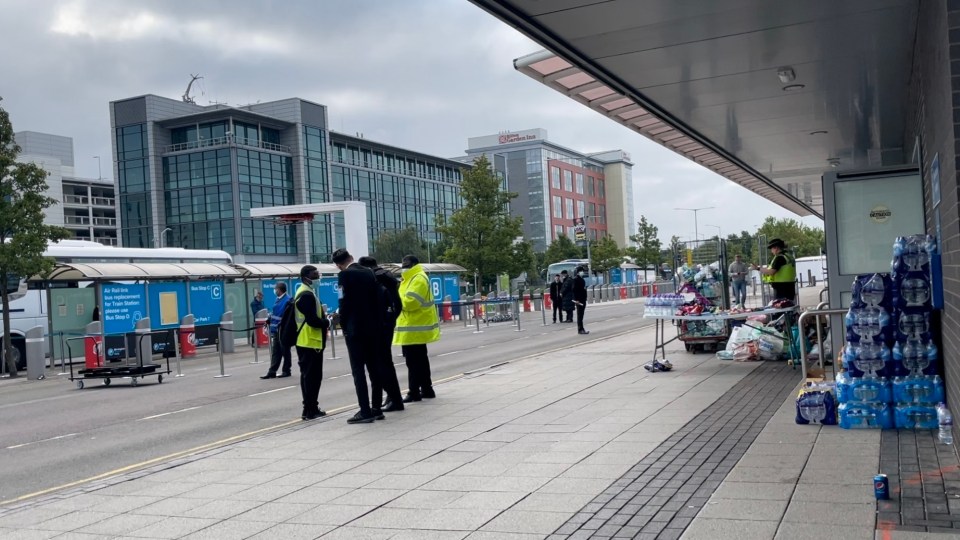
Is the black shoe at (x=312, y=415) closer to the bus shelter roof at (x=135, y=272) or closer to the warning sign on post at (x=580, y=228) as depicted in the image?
the bus shelter roof at (x=135, y=272)

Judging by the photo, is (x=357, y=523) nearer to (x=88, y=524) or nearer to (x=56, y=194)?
(x=88, y=524)

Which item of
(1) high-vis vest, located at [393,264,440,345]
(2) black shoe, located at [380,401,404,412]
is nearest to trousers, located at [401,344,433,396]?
(1) high-vis vest, located at [393,264,440,345]

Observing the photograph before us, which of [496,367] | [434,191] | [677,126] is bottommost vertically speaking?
[496,367]

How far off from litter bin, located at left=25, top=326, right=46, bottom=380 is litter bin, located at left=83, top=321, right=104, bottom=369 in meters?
1.10

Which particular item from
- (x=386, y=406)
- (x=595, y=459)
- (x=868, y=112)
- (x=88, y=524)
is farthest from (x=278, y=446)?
(x=868, y=112)

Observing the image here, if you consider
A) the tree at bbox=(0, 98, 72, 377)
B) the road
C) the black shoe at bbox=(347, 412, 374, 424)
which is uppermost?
the tree at bbox=(0, 98, 72, 377)

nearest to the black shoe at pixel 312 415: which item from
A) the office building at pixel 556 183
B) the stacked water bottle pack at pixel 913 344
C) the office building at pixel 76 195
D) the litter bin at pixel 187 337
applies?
the stacked water bottle pack at pixel 913 344

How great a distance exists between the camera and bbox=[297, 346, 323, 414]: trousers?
34.9 feet

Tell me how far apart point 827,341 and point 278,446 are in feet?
27.9

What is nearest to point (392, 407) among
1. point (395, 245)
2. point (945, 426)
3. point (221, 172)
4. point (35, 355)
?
point (945, 426)

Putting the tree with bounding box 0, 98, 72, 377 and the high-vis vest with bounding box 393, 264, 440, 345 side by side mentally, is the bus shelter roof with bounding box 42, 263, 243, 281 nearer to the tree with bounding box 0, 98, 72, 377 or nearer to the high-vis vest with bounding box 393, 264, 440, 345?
the tree with bounding box 0, 98, 72, 377

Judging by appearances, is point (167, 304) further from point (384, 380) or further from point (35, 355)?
point (384, 380)

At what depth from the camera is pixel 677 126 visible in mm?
13422

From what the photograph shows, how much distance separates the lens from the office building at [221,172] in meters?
68.3
